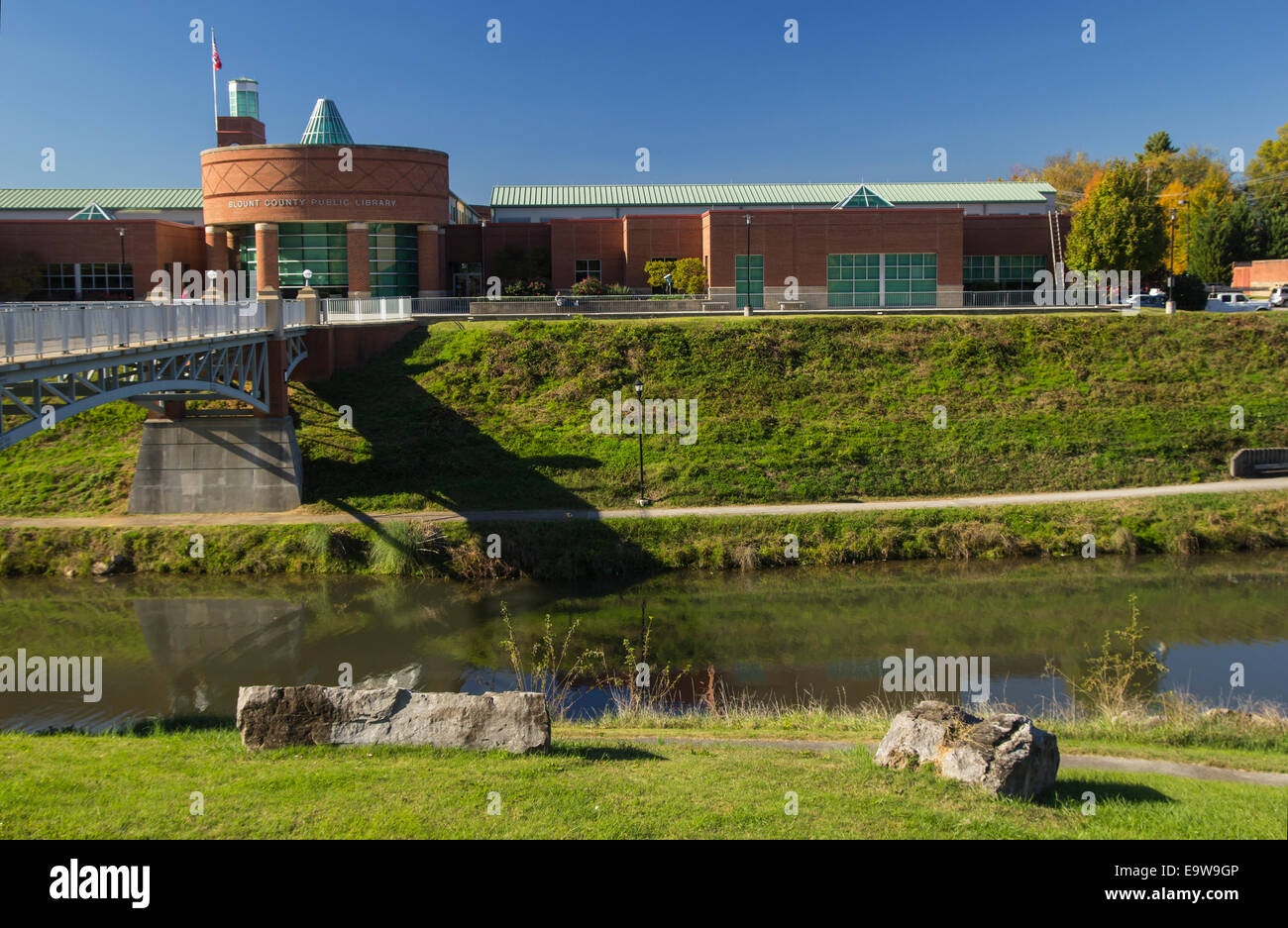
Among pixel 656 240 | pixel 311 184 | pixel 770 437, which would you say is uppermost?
pixel 311 184

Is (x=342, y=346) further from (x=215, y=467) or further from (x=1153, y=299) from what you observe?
(x=1153, y=299)

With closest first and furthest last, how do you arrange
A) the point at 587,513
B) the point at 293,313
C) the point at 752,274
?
the point at 587,513
the point at 293,313
the point at 752,274

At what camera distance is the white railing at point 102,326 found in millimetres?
14836

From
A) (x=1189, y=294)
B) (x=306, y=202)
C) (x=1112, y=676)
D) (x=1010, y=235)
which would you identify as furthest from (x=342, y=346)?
(x=1189, y=294)

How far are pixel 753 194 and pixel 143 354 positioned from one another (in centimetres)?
4578

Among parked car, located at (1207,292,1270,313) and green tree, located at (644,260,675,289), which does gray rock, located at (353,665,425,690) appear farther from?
parked car, located at (1207,292,1270,313)

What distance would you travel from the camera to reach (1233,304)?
50.2 metres

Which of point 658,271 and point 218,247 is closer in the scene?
point 658,271

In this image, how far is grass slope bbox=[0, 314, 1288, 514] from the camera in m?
28.9

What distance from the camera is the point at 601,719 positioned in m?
14.3

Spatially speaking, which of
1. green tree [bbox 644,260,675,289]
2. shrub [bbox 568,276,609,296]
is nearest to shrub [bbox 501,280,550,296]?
shrub [bbox 568,276,609,296]

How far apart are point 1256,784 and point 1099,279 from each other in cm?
4031

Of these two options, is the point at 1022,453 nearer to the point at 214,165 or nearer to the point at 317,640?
the point at 317,640

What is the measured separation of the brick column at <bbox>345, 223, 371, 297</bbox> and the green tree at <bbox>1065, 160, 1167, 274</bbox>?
31.7 meters
